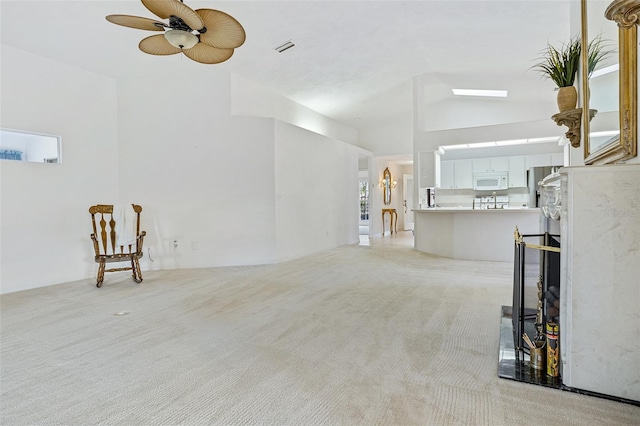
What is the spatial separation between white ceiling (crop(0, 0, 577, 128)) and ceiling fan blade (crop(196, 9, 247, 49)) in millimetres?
1281

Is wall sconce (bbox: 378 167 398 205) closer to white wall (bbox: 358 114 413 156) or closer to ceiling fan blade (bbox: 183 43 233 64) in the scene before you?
white wall (bbox: 358 114 413 156)

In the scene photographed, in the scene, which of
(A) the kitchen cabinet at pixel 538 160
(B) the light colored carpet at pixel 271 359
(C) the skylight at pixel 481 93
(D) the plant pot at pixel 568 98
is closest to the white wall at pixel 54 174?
(B) the light colored carpet at pixel 271 359

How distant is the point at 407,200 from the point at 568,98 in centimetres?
1044

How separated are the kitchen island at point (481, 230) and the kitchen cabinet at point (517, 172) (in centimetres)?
291

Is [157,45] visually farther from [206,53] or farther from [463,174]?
[463,174]

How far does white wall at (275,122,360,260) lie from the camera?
5887 millimetres

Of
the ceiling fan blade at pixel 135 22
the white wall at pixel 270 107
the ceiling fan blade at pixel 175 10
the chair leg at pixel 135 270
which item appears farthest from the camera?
the white wall at pixel 270 107

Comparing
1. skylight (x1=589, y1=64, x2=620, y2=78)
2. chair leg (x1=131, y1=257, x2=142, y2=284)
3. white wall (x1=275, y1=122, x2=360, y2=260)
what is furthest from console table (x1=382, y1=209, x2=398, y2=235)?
skylight (x1=589, y1=64, x2=620, y2=78)

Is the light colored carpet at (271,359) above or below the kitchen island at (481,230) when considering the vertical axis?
below

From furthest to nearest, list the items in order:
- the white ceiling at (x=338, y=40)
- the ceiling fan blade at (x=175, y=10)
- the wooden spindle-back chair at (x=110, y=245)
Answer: the wooden spindle-back chair at (x=110, y=245) < the white ceiling at (x=338, y=40) < the ceiling fan blade at (x=175, y=10)

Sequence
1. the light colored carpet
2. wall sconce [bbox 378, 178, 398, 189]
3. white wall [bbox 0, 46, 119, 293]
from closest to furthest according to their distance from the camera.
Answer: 1. the light colored carpet
2. white wall [bbox 0, 46, 119, 293]
3. wall sconce [bbox 378, 178, 398, 189]

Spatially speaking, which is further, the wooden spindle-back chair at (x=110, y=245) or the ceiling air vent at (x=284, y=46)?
the ceiling air vent at (x=284, y=46)

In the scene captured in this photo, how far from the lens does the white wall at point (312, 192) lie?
589 centimetres

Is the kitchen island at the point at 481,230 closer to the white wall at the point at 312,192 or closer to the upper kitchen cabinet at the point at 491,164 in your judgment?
the white wall at the point at 312,192
